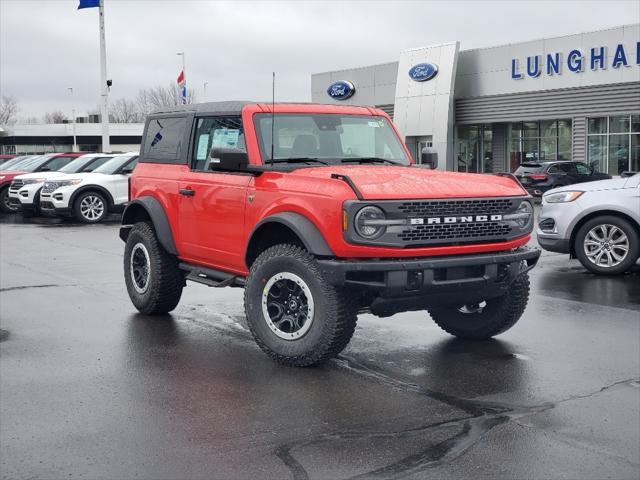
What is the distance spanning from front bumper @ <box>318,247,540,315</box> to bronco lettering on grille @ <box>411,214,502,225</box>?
256mm

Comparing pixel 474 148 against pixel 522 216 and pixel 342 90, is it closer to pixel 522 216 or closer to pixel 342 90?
pixel 342 90

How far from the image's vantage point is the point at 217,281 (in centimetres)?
754

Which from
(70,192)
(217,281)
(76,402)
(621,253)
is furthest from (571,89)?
(76,402)

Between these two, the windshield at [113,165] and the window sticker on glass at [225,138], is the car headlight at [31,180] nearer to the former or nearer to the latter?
the windshield at [113,165]

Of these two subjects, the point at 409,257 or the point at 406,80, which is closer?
the point at 409,257

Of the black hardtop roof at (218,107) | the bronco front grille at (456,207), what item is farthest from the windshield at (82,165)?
the bronco front grille at (456,207)

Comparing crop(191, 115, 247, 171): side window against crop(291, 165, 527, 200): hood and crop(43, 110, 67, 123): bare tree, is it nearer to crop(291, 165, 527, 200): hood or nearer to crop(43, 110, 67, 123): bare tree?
crop(291, 165, 527, 200): hood

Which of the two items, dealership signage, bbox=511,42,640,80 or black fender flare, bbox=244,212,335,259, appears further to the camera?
dealership signage, bbox=511,42,640,80

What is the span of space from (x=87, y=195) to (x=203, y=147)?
14.0 metres

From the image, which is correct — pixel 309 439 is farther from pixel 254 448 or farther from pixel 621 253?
pixel 621 253

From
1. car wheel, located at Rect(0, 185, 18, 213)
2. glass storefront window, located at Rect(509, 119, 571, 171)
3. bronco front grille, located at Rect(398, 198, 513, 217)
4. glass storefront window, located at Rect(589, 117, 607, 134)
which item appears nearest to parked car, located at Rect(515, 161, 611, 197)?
glass storefront window, located at Rect(589, 117, 607, 134)

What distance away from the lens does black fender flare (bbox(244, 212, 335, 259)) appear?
20.1ft

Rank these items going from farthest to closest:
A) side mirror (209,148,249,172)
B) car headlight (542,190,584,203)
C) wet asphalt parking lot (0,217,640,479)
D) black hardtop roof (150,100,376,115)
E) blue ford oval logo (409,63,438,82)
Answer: blue ford oval logo (409,63,438,82), car headlight (542,190,584,203), black hardtop roof (150,100,376,115), side mirror (209,148,249,172), wet asphalt parking lot (0,217,640,479)

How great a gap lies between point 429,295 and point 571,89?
31608mm
